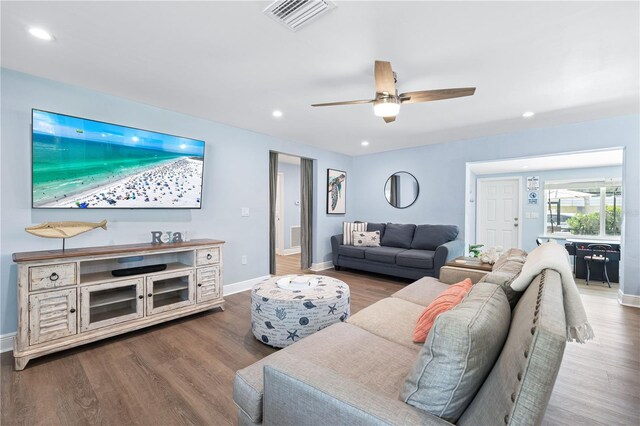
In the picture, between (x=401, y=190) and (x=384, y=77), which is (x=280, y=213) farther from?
(x=384, y=77)

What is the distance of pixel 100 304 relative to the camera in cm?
248

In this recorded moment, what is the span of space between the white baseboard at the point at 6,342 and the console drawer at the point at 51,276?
653 millimetres

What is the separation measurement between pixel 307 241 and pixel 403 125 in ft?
8.85

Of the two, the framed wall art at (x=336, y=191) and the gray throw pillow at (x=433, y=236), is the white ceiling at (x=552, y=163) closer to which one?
the gray throw pillow at (x=433, y=236)

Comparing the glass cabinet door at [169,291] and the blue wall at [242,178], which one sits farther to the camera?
the glass cabinet door at [169,291]

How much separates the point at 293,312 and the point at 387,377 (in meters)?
1.11

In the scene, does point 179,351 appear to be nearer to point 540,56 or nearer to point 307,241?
point 307,241

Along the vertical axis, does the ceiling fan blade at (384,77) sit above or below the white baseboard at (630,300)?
above

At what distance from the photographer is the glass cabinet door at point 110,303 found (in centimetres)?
238

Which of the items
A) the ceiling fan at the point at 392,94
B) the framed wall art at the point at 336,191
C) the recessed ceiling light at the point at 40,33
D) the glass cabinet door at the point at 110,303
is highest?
the recessed ceiling light at the point at 40,33

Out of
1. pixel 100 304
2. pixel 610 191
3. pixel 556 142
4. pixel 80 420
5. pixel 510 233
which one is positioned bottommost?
pixel 80 420

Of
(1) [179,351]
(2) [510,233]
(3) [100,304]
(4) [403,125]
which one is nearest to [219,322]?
(1) [179,351]

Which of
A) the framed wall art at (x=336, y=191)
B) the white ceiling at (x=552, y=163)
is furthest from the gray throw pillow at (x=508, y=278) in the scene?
the framed wall art at (x=336, y=191)

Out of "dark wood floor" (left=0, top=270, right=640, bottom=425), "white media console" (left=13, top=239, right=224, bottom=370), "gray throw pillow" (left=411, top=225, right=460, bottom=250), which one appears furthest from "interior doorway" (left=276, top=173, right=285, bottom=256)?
"dark wood floor" (left=0, top=270, right=640, bottom=425)
